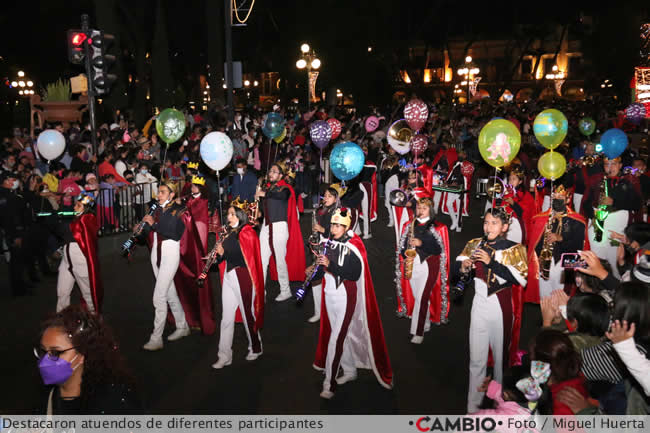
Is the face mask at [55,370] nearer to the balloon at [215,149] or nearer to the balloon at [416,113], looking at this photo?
the balloon at [215,149]

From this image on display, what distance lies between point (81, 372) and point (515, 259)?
150 inches

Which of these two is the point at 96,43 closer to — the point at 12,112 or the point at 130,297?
the point at 130,297

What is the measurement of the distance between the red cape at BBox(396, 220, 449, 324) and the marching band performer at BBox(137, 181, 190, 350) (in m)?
2.74

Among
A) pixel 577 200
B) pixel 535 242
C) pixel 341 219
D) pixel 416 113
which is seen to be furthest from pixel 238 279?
pixel 577 200

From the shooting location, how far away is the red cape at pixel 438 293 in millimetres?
7695

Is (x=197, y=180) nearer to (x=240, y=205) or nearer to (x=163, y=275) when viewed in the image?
(x=240, y=205)

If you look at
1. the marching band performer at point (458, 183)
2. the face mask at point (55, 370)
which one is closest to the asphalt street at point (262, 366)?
the face mask at point (55, 370)

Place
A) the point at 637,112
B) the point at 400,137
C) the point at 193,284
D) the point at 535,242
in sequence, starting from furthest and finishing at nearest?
the point at 637,112, the point at 400,137, the point at 535,242, the point at 193,284

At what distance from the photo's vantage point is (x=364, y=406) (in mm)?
6047

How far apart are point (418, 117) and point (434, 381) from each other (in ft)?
18.9

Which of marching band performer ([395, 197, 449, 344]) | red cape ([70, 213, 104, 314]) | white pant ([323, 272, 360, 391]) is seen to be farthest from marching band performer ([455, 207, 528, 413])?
red cape ([70, 213, 104, 314])

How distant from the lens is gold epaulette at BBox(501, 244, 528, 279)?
18.4ft

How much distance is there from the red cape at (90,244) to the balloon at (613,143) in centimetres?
817

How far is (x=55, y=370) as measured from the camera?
3.38 metres
